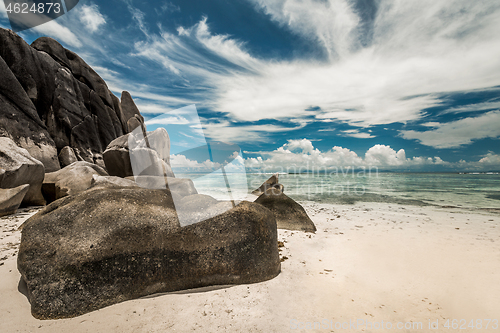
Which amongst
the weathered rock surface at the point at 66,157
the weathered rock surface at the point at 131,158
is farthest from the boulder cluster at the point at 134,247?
the weathered rock surface at the point at 66,157

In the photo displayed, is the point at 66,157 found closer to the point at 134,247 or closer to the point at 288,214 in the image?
the point at 288,214

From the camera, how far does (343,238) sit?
642 centimetres

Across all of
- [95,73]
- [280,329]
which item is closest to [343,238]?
[280,329]

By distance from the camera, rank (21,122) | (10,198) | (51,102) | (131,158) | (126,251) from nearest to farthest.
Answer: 1. (126,251)
2. (10,198)
3. (21,122)
4. (131,158)
5. (51,102)

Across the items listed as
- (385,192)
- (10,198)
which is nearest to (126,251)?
(10,198)

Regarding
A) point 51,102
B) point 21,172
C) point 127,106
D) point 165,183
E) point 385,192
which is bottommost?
point 385,192

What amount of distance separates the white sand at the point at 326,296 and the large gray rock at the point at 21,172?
3321 millimetres

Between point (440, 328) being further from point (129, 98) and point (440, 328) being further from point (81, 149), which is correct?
point (129, 98)

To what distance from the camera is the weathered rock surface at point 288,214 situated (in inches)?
274

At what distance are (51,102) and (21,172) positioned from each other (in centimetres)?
1512

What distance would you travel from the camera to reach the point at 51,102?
19.1m

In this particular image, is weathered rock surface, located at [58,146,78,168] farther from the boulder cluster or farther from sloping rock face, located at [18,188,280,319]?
sloping rock face, located at [18,188,280,319]

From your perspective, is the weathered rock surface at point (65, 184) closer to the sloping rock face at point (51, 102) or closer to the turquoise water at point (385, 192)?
the turquoise water at point (385, 192)

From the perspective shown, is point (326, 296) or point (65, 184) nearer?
point (326, 296)
